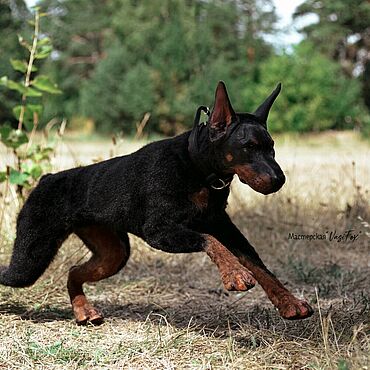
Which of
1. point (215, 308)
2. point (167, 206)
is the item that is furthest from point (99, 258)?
point (167, 206)

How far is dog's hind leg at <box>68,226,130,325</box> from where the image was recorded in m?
4.23

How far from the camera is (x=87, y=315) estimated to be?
4.14m

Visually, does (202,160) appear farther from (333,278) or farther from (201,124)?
(333,278)

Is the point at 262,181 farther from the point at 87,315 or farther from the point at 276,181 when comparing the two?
the point at 87,315

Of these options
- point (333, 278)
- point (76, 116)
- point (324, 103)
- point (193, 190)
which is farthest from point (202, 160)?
point (76, 116)

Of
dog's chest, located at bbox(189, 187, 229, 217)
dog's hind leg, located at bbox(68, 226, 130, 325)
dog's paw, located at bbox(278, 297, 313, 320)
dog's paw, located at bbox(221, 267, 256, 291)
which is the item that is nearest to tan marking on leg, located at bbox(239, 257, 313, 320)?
dog's paw, located at bbox(278, 297, 313, 320)

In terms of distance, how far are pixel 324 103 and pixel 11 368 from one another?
23.5 metres

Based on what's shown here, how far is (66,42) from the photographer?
35.9 metres

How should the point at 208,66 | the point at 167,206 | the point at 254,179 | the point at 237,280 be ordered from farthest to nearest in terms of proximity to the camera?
the point at 208,66, the point at 167,206, the point at 254,179, the point at 237,280

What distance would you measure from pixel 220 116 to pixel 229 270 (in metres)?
0.77

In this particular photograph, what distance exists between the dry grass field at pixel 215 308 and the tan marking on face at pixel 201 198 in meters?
0.65

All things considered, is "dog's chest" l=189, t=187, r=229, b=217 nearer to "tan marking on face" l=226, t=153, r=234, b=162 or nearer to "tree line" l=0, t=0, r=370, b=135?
"tan marking on face" l=226, t=153, r=234, b=162

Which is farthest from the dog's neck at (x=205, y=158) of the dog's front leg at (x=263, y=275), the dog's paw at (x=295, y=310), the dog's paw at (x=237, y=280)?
the dog's paw at (x=295, y=310)

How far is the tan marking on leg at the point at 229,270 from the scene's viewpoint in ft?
9.83
